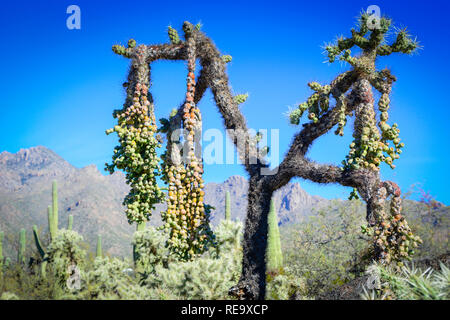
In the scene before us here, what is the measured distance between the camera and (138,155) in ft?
13.1

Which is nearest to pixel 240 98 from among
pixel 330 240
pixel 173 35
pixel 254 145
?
pixel 254 145

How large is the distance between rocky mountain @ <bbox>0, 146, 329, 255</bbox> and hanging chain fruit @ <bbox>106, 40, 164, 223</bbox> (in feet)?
59.2

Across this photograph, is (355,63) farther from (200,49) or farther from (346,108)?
(200,49)

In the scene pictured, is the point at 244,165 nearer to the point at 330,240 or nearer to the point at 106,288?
the point at 106,288

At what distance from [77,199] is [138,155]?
69387mm

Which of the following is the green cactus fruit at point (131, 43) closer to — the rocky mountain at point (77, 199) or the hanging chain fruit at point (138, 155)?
the hanging chain fruit at point (138, 155)

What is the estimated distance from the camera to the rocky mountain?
46953 mm

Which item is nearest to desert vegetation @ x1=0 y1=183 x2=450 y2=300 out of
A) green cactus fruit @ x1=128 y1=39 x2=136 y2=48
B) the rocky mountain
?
green cactus fruit @ x1=128 y1=39 x2=136 y2=48

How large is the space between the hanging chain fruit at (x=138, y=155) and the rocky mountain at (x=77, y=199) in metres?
18.0

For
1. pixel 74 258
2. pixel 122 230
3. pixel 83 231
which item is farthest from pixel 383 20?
pixel 122 230

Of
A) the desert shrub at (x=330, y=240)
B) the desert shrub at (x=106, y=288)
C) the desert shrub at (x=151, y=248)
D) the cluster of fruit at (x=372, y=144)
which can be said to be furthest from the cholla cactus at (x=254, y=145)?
the desert shrub at (x=330, y=240)

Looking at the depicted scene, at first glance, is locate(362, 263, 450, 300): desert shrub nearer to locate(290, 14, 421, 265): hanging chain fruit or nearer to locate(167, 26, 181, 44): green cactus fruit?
locate(290, 14, 421, 265): hanging chain fruit

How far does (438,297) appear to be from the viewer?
2.56 m

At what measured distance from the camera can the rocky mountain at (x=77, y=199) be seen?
47.0 metres
